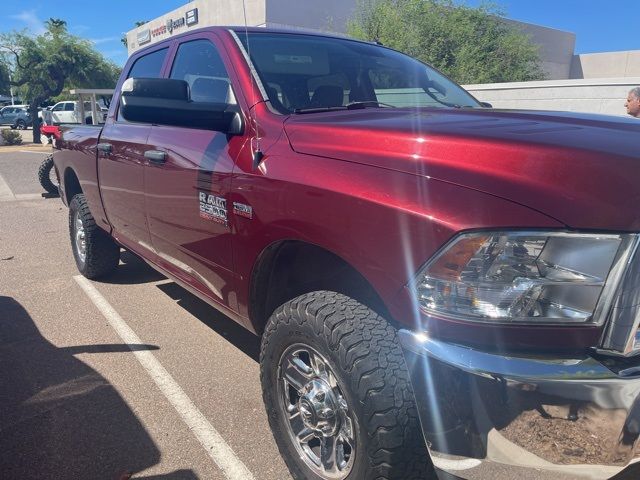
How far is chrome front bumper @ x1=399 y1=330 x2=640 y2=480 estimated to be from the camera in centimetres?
148

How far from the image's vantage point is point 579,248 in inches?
61.2

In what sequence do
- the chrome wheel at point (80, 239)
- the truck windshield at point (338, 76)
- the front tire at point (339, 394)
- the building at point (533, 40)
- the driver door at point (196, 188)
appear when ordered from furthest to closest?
the building at point (533, 40) → the chrome wheel at point (80, 239) → the truck windshield at point (338, 76) → the driver door at point (196, 188) → the front tire at point (339, 394)

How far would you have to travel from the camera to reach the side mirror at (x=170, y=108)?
2429 mm

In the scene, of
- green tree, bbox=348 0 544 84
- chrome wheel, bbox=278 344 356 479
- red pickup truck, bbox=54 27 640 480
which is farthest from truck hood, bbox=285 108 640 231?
green tree, bbox=348 0 544 84

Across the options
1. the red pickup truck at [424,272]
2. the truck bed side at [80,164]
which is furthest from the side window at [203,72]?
the truck bed side at [80,164]

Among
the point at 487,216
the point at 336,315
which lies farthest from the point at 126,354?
the point at 487,216

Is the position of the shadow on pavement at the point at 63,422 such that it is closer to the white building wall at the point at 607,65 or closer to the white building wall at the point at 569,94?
the white building wall at the point at 569,94

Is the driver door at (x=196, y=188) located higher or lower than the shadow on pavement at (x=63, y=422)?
higher

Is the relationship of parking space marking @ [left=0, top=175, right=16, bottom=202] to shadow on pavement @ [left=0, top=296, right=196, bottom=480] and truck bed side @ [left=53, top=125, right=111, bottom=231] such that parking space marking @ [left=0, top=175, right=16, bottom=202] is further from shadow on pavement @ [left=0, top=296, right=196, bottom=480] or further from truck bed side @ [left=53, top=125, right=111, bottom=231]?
shadow on pavement @ [left=0, top=296, right=196, bottom=480]

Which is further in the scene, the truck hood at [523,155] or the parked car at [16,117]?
the parked car at [16,117]

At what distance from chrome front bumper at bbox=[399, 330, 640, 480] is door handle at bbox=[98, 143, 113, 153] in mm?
3151

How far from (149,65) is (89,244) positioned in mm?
1797

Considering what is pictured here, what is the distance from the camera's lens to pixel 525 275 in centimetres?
159

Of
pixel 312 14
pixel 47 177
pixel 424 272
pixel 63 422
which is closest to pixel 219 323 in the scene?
pixel 63 422
